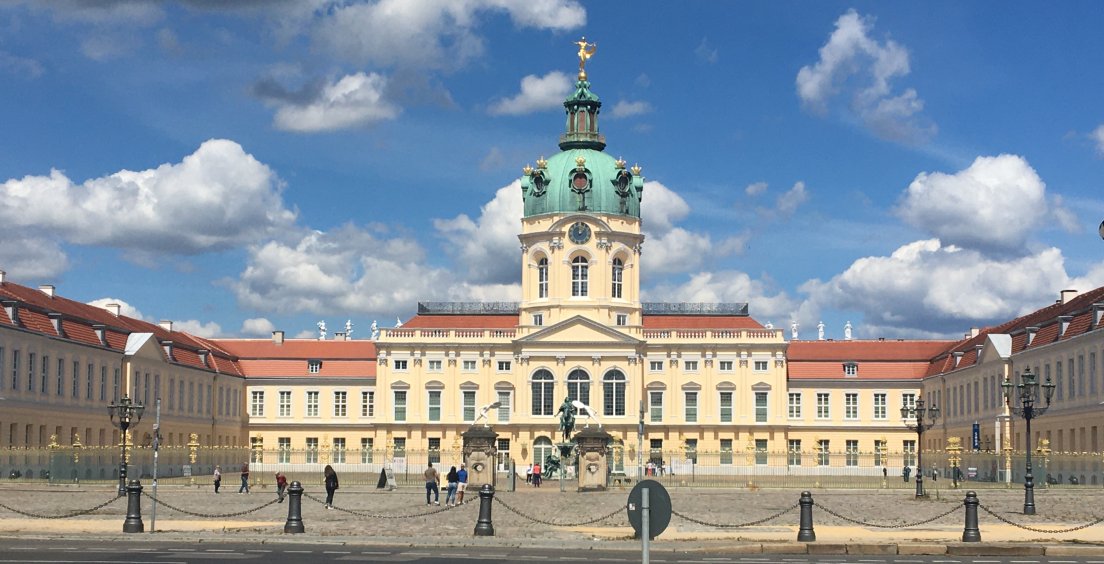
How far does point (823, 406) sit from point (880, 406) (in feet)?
16.0

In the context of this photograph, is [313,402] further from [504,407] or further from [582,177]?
[582,177]

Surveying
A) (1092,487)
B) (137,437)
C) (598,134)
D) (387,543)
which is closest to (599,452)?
(1092,487)

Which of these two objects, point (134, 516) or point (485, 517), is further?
point (134, 516)

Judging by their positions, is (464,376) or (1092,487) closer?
(1092,487)

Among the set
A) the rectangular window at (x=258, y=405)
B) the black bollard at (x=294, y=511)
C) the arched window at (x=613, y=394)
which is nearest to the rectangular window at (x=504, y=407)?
the arched window at (x=613, y=394)

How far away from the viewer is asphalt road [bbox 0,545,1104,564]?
2861cm

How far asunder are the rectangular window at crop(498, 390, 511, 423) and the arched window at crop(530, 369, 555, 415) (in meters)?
2.39

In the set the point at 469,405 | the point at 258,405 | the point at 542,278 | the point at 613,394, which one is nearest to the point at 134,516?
the point at 613,394

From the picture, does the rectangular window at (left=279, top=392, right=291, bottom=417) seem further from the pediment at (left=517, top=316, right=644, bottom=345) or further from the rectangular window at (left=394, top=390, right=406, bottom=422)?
the pediment at (left=517, top=316, right=644, bottom=345)

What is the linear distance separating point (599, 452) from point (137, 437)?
142 ft

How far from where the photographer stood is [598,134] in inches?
4520

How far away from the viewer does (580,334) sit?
109250mm

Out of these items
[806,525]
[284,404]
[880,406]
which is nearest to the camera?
[806,525]

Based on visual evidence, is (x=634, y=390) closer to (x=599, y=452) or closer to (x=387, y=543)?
(x=599, y=452)
